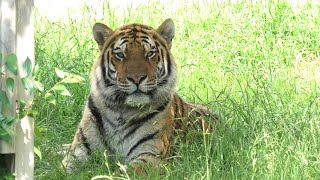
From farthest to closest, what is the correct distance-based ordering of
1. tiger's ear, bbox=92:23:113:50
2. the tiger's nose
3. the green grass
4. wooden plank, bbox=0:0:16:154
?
tiger's ear, bbox=92:23:113:50
the tiger's nose
the green grass
wooden plank, bbox=0:0:16:154

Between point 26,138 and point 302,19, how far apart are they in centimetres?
525

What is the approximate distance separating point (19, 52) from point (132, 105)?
176cm

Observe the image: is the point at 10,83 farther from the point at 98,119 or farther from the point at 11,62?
the point at 98,119

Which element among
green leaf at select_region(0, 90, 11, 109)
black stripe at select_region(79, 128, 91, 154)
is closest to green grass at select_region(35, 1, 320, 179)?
black stripe at select_region(79, 128, 91, 154)

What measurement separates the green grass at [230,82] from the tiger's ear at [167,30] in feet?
1.59

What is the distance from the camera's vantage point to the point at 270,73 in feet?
23.1

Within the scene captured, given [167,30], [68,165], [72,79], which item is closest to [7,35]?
[72,79]

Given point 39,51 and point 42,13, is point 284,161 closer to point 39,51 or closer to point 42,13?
point 39,51

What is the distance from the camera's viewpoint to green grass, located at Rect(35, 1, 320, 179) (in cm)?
557

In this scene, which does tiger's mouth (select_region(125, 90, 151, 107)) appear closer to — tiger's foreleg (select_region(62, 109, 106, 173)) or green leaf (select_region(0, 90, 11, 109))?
tiger's foreleg (select_region(62, 109, 106, 173))

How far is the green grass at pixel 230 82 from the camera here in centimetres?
557

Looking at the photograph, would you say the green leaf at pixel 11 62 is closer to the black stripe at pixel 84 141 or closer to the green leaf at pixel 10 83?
the green leaf at pixel 10 83

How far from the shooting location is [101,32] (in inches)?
257

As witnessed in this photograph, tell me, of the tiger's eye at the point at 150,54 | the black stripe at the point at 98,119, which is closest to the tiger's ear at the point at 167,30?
the tiger's eye at the point at 150,54
